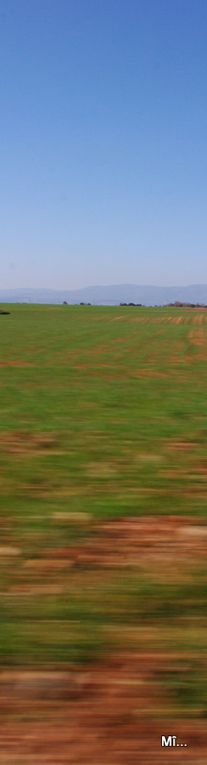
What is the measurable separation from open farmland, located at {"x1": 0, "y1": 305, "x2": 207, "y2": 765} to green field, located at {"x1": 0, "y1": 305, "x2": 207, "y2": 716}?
Answer: 1cm

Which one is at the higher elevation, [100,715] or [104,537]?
[104,537]

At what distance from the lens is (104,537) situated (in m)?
5.62

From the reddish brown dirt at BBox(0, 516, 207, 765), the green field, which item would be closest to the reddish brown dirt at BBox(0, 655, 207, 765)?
the reddish brown dirt at BBox(0, 516, 207, 765)

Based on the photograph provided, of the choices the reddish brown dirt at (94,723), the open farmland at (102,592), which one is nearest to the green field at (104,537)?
the open farmland at (102,592)

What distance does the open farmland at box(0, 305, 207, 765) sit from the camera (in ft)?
10.3

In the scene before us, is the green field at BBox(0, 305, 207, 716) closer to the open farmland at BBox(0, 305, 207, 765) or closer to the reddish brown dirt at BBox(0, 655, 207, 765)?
the open farmland at BBox(0, 305, 207, 765)

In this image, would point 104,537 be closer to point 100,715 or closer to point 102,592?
point 102,592

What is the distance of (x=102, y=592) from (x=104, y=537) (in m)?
1.14

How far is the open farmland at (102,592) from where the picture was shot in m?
3.13

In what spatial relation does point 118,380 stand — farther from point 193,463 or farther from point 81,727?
point 81,727

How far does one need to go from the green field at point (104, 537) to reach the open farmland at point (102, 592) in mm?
11

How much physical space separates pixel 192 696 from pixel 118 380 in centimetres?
1458

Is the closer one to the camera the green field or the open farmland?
the open farmland

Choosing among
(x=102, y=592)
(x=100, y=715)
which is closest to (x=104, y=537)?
(x=102, y=592)
